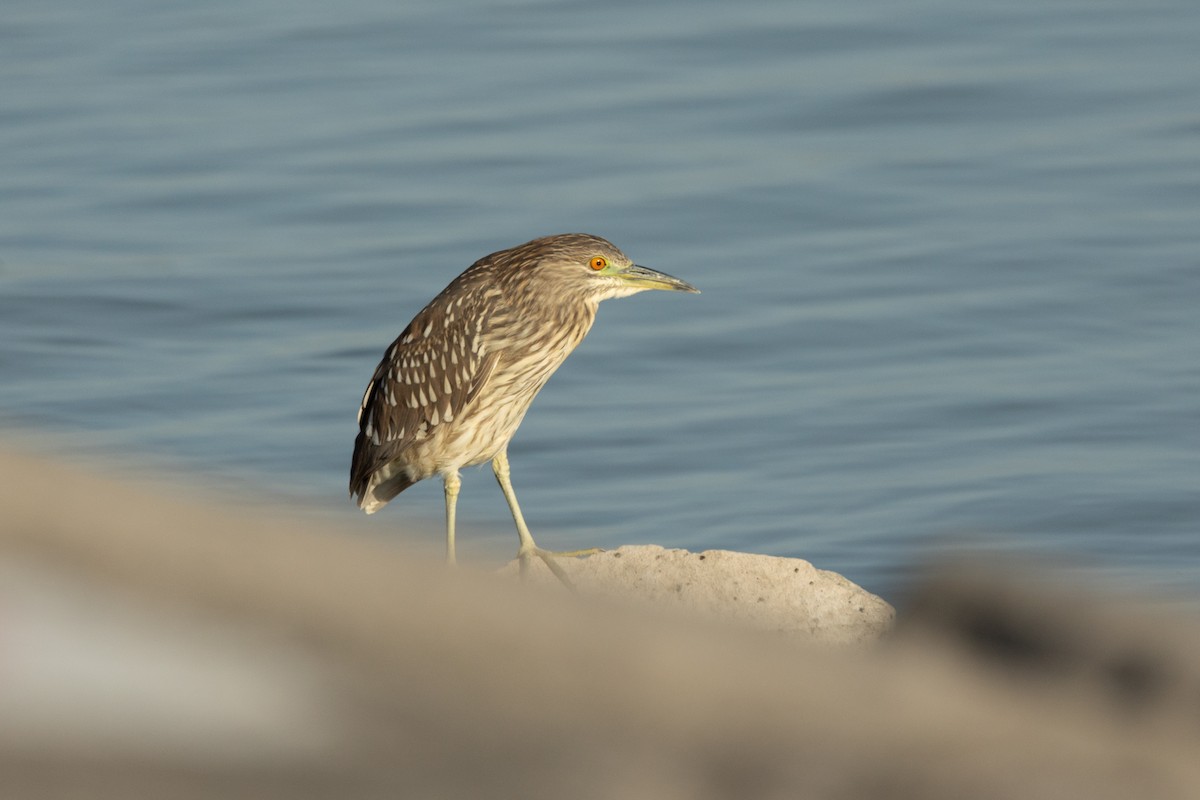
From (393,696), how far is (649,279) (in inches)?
268

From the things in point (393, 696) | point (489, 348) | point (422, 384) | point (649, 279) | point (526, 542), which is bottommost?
point (526, 542)

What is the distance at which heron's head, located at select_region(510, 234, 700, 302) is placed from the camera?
7.85 meters

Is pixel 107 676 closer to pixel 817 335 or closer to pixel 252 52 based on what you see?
pixel 817 335

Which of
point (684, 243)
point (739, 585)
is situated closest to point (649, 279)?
point (739, 585)

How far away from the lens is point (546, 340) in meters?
7.91

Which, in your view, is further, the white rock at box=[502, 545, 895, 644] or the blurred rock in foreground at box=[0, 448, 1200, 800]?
the white rock at box=[502, 545, 895, 644]

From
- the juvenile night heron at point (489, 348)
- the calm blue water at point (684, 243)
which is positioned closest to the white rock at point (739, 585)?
the juvenile night heron at point (489, 348)

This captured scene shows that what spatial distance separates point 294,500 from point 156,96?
1875 centimetres

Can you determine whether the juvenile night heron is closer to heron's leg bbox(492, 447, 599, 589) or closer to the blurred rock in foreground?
heron's leg bbox(492, 447, 599, 589)

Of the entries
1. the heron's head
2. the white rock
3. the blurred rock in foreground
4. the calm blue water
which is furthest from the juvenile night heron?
the blurred rock in foreground

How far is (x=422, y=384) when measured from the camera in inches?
313

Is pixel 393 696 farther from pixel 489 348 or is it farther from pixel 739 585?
pixel 489 348

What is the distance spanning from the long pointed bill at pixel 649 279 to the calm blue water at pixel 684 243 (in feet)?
3.92

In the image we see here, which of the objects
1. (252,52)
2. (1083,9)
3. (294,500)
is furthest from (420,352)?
(1083,9)
